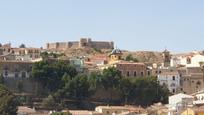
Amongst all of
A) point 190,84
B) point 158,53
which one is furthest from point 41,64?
point 158,53

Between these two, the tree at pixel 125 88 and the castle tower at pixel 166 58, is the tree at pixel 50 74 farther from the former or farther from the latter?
the castle tower at pixel 166 58

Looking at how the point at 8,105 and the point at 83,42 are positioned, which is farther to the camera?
the point at 83,42

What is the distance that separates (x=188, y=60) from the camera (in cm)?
10344

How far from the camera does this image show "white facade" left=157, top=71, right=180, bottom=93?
8762cm

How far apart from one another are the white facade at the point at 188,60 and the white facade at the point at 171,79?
9.70 meters

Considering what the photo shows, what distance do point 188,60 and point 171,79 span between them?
1568cm

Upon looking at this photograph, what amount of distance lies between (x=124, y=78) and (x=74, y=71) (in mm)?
5495

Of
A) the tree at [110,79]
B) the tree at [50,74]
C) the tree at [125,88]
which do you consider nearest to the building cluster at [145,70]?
the tree at [50,74]

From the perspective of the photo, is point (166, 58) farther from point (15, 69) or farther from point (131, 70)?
point (15, 69)

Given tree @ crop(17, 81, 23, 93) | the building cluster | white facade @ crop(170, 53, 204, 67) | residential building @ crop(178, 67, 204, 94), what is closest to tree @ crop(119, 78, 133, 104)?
the building cluster

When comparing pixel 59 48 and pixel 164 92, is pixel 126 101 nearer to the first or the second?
pixel 164 92

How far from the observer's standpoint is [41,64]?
271ft

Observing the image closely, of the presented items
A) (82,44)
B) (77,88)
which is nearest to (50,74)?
(77,88)

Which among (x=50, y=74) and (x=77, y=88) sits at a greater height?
(x=50, y=74)
